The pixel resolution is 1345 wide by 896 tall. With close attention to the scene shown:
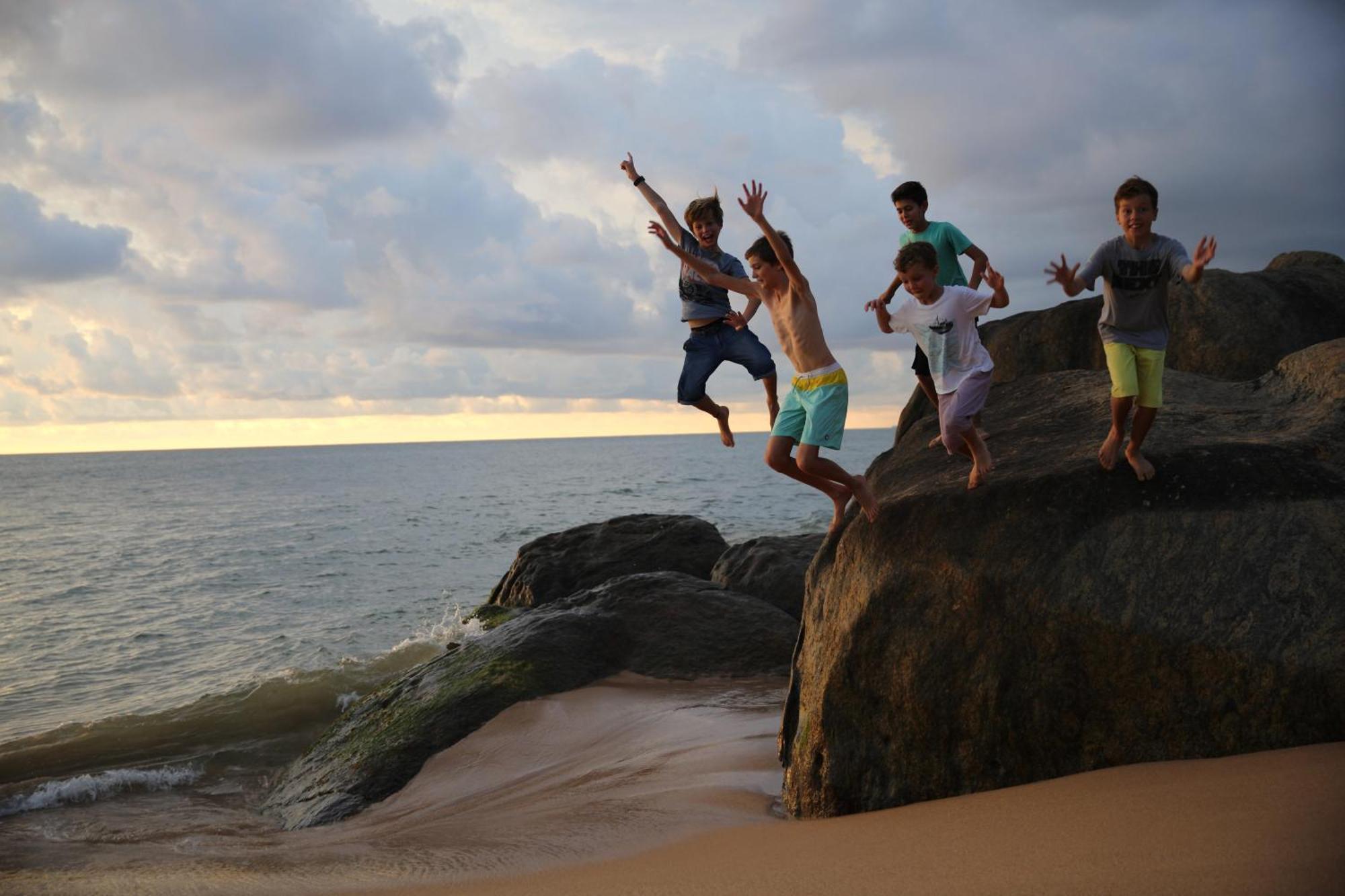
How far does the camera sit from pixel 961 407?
608 cm

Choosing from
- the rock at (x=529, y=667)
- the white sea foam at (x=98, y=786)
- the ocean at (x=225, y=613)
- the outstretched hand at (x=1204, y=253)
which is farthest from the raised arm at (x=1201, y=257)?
the white sea foam at (x=98, y=786)

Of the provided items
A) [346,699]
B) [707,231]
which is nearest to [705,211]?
[707,231]

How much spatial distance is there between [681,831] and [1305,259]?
1217cm

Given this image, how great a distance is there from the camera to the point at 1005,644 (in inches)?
199

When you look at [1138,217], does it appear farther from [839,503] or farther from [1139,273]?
[839,503]

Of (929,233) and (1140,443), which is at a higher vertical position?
(929,233)

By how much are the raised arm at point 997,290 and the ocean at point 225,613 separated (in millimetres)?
7065

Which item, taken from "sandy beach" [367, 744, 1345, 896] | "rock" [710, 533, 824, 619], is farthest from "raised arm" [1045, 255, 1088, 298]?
"rock" [710, 533, 824, 619]

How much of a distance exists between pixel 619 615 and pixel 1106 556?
5427 mm

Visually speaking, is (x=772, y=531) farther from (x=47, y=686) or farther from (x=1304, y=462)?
(x=1304, y=462)

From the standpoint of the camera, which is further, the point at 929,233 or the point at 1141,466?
the point at 929,233

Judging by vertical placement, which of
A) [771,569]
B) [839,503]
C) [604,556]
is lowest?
[604,556]

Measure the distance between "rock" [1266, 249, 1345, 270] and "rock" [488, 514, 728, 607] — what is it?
318 inches

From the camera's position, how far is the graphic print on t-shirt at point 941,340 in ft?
21.0
